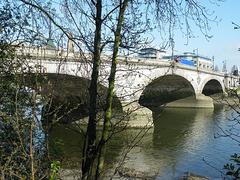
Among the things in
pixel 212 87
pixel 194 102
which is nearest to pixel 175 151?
pixel 194 102

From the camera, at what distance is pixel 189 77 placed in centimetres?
3803

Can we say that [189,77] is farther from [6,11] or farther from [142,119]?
[6,11]

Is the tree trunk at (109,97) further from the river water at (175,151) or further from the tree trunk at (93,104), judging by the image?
the river water at (175,151)

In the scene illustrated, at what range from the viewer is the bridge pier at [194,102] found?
4097cm

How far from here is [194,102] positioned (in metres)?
41.3

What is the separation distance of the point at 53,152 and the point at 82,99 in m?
0.60

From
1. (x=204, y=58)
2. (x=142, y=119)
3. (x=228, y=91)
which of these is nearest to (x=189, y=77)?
(x=142, y=119)

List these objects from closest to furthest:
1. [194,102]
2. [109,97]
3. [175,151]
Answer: [109,97], [175,151], [194,102]

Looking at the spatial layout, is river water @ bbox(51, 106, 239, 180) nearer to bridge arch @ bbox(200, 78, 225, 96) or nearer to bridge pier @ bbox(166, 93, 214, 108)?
bridge pier @ bbox(166, 93, 214, 108)

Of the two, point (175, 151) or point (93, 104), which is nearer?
point (93, 104)

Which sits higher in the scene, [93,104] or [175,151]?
[93,104]

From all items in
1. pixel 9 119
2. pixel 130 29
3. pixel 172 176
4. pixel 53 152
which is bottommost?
pixel 172 176

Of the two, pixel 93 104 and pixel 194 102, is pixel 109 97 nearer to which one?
pixel 93 104

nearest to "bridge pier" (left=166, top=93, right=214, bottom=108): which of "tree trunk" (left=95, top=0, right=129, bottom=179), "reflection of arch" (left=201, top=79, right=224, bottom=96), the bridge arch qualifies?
the bridge arch
